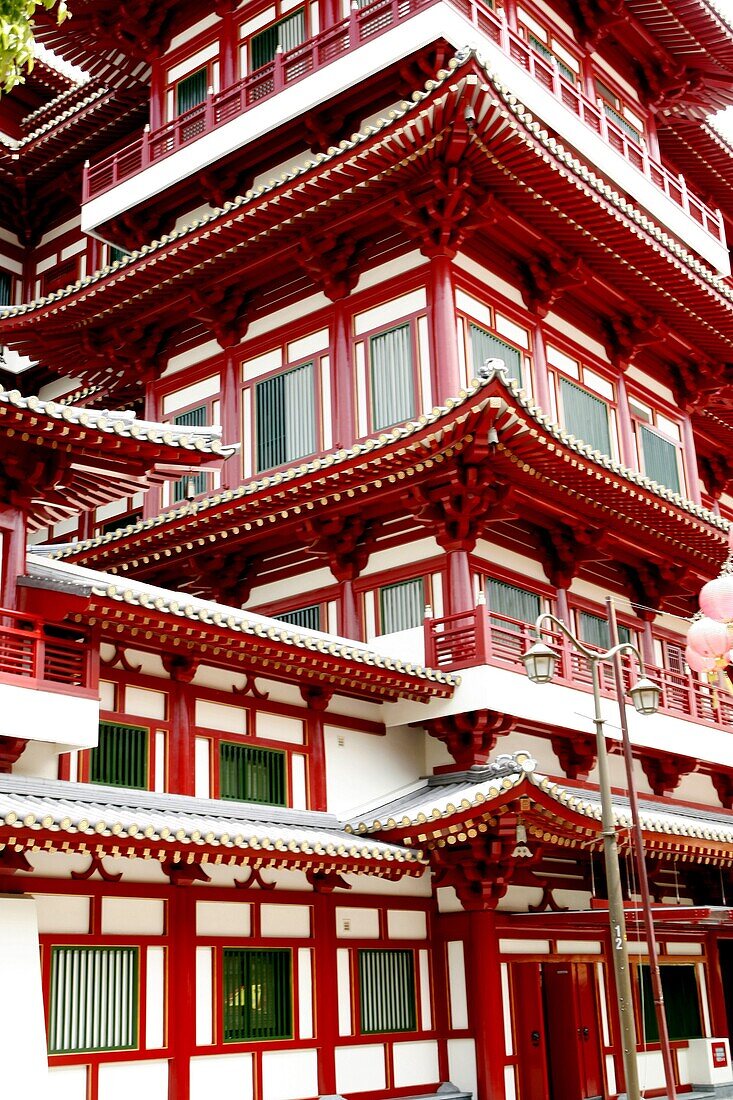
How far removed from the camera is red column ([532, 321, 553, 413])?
23078 millimetres

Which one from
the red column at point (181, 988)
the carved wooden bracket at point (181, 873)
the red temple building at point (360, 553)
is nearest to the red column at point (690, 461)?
the red temple building at point (360, 553)

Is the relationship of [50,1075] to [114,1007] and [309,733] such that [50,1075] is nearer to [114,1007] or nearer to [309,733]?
[114,1007]

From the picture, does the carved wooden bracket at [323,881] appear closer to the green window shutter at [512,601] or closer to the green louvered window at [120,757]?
the green louvered window at [120,757]

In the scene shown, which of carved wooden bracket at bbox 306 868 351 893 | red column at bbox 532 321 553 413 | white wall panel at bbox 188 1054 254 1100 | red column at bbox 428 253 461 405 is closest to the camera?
white wall panel at bbox 188 1054 254 1100

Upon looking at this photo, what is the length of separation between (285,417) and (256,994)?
10.5 meters

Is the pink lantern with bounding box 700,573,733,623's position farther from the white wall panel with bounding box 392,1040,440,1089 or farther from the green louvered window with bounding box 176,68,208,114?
the green louvered window with bounding box 176,68,208,114

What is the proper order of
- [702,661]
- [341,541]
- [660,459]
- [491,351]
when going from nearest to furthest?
[702,661], [341,541], [491,351], [660,459]

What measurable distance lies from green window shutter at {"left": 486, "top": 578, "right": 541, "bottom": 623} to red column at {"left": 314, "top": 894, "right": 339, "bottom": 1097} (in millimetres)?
5825

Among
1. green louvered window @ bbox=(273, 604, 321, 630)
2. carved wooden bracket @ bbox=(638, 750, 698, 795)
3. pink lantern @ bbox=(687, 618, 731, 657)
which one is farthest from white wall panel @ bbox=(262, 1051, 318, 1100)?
carved wooden bracket @ bbox=(638, 750, 698, 795)

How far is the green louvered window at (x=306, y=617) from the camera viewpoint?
21.8 metres

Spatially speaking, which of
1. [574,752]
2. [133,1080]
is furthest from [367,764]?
[133,1080]

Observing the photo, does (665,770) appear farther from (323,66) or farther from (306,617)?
(323,66)

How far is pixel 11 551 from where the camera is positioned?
50.1 ft

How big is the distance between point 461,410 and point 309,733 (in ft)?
17.3
